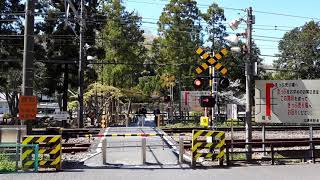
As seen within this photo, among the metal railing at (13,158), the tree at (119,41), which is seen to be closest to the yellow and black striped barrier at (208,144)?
the metal railing at (13,158)

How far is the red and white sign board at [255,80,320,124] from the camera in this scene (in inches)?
781

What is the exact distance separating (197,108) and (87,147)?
2934cm

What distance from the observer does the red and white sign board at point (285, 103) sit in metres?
19.8

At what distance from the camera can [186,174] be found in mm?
14391

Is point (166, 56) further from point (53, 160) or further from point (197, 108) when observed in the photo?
Answer: point (53, 160)

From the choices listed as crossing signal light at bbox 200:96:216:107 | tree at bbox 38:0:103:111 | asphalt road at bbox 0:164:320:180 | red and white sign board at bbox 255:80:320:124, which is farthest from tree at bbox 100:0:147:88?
asphalt road at bbox 0:164:320:180

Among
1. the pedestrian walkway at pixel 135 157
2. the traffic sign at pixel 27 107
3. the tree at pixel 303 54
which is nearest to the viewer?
the pedestrian walkway at pixel 135 157

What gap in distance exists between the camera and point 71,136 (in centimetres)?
2983

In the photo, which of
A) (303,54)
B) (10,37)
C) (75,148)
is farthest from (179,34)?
(75,148)

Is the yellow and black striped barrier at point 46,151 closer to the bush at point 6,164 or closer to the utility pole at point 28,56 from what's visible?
the bush at point 6,164

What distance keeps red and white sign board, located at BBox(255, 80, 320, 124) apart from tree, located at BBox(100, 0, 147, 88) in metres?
29.4

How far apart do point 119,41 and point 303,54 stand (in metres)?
30.3

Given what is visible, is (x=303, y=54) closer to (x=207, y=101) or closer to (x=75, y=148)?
(x=75, y=148)

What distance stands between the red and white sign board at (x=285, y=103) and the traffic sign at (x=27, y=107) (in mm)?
9103
